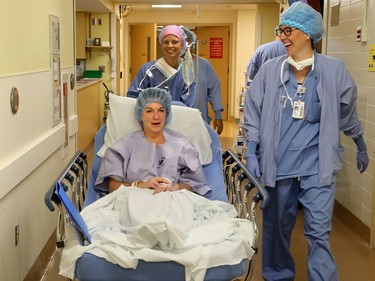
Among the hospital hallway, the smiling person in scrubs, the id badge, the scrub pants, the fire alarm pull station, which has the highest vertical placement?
the fire alarm pull station

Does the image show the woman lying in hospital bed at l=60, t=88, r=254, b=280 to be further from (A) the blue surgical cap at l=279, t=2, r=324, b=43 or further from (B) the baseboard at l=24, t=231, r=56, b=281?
(A) the blue surgical cap at l=279, t=2, r=324, b=43

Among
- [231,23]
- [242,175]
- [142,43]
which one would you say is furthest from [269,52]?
[142,43]

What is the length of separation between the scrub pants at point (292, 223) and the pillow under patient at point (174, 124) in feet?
1.51

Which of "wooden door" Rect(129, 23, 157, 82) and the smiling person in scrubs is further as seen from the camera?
"wooden door" Rect(129, 23, 157, 82)

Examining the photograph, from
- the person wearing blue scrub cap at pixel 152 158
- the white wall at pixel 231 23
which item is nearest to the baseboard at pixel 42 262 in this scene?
the person wearing blue scrub cap at pixel 152 158

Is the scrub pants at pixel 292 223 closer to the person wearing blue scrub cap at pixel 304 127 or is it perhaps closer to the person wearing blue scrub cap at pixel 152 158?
the person wearing blue scrub cap at pixel 304 127

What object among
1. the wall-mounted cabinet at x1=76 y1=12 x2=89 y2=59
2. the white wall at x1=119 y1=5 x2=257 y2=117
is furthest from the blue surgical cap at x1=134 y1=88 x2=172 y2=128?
the white wall at x1=119 y1=5 x2=257 y2=117

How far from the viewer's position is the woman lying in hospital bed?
5.97ft

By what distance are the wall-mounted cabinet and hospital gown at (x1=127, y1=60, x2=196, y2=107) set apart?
14.1 feet

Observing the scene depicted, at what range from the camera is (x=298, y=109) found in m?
2.51

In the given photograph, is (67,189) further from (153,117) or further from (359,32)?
(359,32)

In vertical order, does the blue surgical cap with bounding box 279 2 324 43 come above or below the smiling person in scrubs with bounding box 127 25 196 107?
above

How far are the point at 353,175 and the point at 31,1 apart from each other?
2.59 m

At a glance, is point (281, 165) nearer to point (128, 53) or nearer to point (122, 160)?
point (122, 160)
